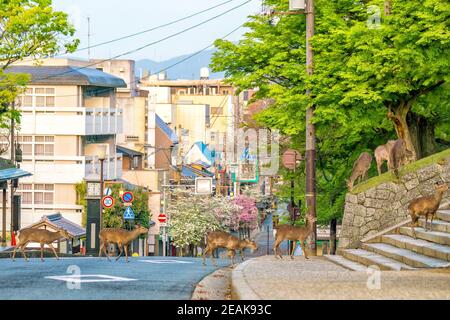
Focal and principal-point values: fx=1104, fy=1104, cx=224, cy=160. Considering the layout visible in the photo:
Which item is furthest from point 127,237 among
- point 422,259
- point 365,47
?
point 365,47

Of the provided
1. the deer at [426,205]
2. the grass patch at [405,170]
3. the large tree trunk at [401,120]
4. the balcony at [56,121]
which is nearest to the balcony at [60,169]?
the balcony at [56,121]

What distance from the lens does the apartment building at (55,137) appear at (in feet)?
258

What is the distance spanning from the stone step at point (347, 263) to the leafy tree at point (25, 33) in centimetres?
2061

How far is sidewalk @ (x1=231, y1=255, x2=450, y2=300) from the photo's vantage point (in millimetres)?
13805

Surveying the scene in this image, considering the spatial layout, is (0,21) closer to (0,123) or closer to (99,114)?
(0,123)

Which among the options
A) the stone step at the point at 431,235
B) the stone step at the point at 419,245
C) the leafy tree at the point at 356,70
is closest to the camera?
the stone step at the point at 419,245

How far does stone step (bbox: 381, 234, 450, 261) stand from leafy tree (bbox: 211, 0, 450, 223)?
10.7 m

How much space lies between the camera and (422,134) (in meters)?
39.3

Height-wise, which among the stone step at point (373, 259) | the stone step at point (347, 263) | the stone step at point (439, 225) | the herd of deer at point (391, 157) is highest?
the herd of deer at point (391, 157)

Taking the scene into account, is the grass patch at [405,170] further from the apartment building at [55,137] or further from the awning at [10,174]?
the apartment building at [55,137]

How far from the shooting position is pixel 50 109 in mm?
80062

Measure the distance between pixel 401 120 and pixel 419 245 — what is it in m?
15.2

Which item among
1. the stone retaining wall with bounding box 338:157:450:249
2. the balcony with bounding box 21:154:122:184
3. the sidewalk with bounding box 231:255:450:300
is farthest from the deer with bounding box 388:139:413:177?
the balcony with bounding box 21:154:122:184
